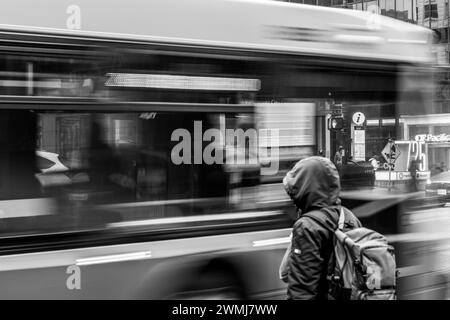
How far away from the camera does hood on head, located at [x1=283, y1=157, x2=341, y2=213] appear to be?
9.52ft

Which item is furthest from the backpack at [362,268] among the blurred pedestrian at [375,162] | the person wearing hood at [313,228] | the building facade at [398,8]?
the building facade at [398,8]

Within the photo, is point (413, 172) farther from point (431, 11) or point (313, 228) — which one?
point (431, 11)

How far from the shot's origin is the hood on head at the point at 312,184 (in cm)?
290

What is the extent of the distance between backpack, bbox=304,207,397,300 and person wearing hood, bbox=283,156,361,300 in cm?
5

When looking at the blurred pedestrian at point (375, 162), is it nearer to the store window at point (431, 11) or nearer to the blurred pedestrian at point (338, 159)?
the blurred pedestrian at point (338, 159)

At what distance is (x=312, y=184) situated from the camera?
291cm

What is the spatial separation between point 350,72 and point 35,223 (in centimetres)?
304

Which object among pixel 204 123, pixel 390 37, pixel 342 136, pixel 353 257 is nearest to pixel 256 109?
pixel 204 123

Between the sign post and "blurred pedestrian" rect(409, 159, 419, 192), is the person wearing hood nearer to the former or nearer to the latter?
the sign post

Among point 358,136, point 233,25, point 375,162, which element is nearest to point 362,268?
point 233,25

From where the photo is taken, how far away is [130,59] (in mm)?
4250

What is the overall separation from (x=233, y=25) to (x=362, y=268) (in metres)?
2.63

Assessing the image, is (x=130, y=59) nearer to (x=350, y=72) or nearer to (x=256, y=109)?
(x=256, y=109)
